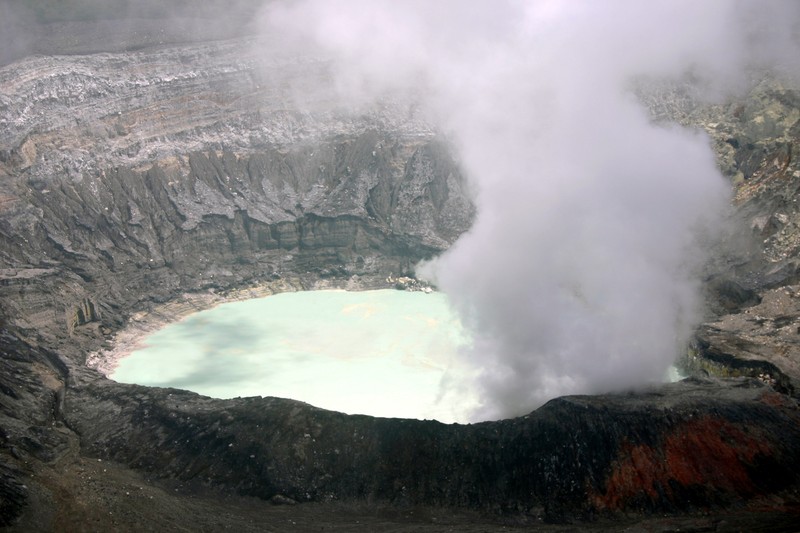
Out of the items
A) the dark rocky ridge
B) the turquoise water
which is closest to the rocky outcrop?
the dark rocky ridge

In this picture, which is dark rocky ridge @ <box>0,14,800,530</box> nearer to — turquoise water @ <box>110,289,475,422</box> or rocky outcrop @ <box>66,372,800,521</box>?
rocky outcrop @ <box>66,372,800,521</box>

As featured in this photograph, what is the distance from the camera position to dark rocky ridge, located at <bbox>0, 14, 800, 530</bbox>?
72.4 ft

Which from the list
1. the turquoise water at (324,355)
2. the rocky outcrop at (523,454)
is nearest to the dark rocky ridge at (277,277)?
the rocky outcrop at (523,454)

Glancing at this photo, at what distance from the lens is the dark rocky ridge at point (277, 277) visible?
22.1 m

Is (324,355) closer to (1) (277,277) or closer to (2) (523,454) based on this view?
(1) (277,277)

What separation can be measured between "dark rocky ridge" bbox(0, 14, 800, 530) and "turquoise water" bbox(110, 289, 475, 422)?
3479 millimetres

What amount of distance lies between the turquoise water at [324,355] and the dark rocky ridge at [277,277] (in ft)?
11.4

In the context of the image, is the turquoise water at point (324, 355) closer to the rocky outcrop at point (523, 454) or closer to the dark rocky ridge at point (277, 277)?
the dark rocky ridge at point (277, 277)

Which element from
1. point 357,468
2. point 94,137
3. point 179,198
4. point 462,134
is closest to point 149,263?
point 179,198

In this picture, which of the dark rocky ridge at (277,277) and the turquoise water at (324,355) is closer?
the dark rocky ridge at (277,277)

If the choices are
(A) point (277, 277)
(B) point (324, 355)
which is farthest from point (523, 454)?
(A) point (277, 277)

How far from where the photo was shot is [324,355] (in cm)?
3719

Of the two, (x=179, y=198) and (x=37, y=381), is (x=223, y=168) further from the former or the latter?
(x=37, y=381)

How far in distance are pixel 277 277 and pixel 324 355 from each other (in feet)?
50.0
